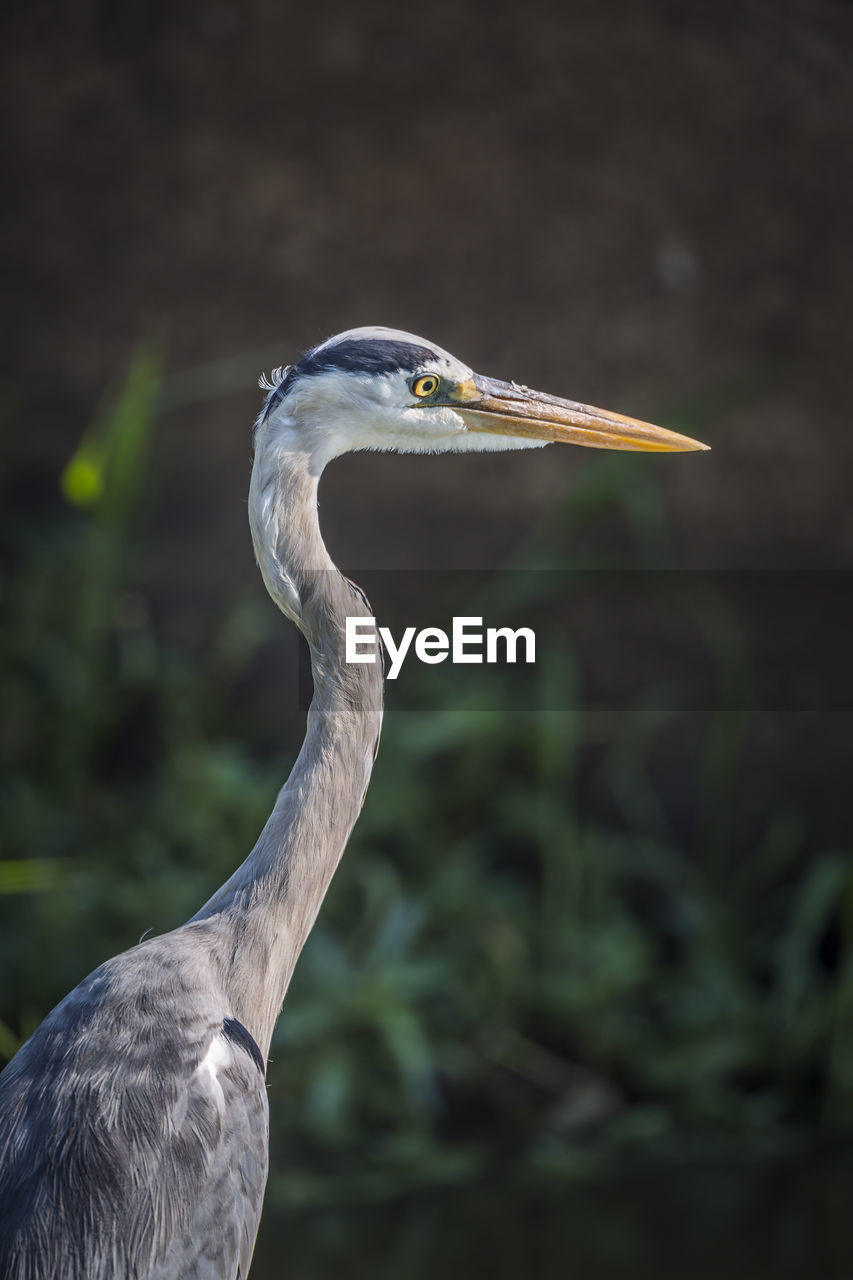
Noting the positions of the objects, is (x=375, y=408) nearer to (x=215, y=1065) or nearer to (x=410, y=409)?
(x=410, y=409)

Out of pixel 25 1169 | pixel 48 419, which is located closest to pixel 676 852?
pixel 48 419

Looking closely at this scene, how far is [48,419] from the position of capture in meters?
3.97

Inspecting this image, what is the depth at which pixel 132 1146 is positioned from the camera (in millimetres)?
1566

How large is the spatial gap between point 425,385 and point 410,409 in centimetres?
4

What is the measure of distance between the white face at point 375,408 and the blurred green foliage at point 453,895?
95 cm

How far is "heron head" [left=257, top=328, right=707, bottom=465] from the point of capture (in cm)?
175

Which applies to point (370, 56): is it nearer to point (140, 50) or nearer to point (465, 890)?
point (140, 50)

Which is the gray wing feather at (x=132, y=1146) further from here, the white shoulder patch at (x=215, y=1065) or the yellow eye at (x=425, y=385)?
the yellow eye at (x=425, y=385)

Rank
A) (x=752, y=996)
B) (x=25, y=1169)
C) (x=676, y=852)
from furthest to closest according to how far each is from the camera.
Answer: (x=676, y=852)
(x=752, y=996)
(x=25, y=1169)

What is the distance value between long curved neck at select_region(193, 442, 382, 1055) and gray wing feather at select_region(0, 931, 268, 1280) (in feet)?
0.35

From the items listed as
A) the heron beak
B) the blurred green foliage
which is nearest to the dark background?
the blurred green foliage

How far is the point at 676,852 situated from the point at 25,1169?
2471 mm

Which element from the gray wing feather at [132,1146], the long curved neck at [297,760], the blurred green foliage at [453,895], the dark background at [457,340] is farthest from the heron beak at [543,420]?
the dark background at [457,340]

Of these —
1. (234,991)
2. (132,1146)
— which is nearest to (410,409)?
(234,991)
